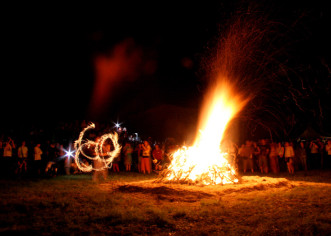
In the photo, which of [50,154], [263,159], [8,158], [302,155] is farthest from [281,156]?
[8,158]

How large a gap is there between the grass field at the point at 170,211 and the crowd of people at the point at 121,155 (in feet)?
14.3

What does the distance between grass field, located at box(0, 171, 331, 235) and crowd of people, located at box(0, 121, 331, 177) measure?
4369 millimetres

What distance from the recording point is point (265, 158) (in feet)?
56.7

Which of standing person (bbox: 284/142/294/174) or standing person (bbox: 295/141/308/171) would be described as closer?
standing person (bbox: 284/142/294/174)

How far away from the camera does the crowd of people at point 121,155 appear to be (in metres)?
14.6

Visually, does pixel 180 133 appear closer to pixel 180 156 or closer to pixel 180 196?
pixel 180 156

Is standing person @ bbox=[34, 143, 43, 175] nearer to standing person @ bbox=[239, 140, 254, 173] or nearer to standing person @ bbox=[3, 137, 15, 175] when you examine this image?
standing person @ bbox=[3, 137, 15, 175]

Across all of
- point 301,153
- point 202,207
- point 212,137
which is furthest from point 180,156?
point 301,153

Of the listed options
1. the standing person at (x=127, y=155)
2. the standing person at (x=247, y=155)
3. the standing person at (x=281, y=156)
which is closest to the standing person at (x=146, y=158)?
the standing person at (x=127, y=155)

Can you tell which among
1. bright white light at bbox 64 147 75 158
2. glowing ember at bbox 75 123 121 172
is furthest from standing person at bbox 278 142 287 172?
bright white light at bbox 64 147 75 158

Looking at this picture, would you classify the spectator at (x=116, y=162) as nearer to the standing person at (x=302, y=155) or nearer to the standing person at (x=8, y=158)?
the standing person at (x=8, y=158)

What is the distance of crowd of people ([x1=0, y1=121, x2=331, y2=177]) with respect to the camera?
14.6 m

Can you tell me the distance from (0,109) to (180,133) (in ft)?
46.7

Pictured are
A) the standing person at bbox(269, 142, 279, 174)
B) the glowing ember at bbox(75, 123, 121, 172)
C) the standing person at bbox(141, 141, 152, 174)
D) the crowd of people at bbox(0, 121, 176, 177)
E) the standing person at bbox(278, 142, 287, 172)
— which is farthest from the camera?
the standing person at bbox(269, 142, 279, 174)
